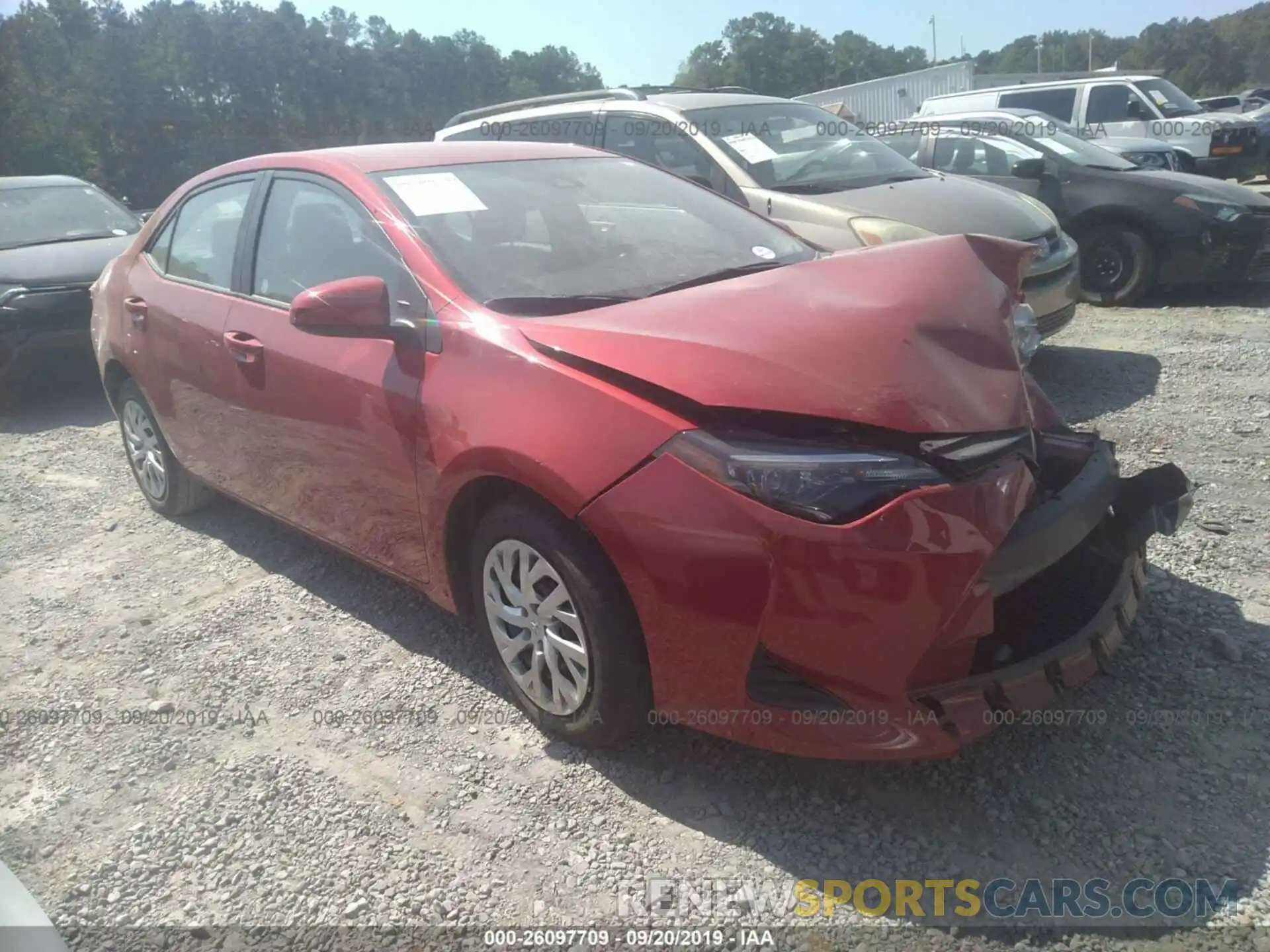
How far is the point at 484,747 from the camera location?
2.91 m

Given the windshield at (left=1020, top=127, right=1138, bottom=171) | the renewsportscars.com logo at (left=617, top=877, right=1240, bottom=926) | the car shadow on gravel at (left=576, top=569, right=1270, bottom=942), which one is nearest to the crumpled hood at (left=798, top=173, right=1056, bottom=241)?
the windshield at (left=1020, top=127, right=1138, bottom=171)

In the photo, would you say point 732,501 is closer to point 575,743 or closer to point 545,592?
point 545,592

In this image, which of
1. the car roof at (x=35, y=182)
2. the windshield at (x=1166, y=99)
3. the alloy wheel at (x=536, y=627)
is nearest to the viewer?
the alloy wheel at (x=536, y=627)

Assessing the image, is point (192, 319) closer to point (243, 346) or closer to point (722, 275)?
point (243, 346)

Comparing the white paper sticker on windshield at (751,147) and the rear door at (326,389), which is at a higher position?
the white paper sticker on windshield at (751,147)

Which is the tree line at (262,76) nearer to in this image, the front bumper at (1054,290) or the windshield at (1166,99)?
the windshield at (1166,99)

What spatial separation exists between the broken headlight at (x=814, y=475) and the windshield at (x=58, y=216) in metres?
7.25

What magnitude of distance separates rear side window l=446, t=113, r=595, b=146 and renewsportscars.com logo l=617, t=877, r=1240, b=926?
537 centimetres

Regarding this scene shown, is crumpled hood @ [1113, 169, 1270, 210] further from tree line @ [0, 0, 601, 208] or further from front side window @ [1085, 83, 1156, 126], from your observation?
tree line @ [0, 0, 601, 208]

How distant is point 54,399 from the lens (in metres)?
A: 7.67

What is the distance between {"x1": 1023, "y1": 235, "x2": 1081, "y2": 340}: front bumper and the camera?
564 centimetres

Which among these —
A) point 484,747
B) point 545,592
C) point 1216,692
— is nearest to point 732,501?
point 545,592

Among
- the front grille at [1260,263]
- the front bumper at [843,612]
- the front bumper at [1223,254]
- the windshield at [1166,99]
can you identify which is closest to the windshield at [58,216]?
the front bumper at [843,612]

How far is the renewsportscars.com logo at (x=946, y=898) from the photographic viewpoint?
2.15 metres
